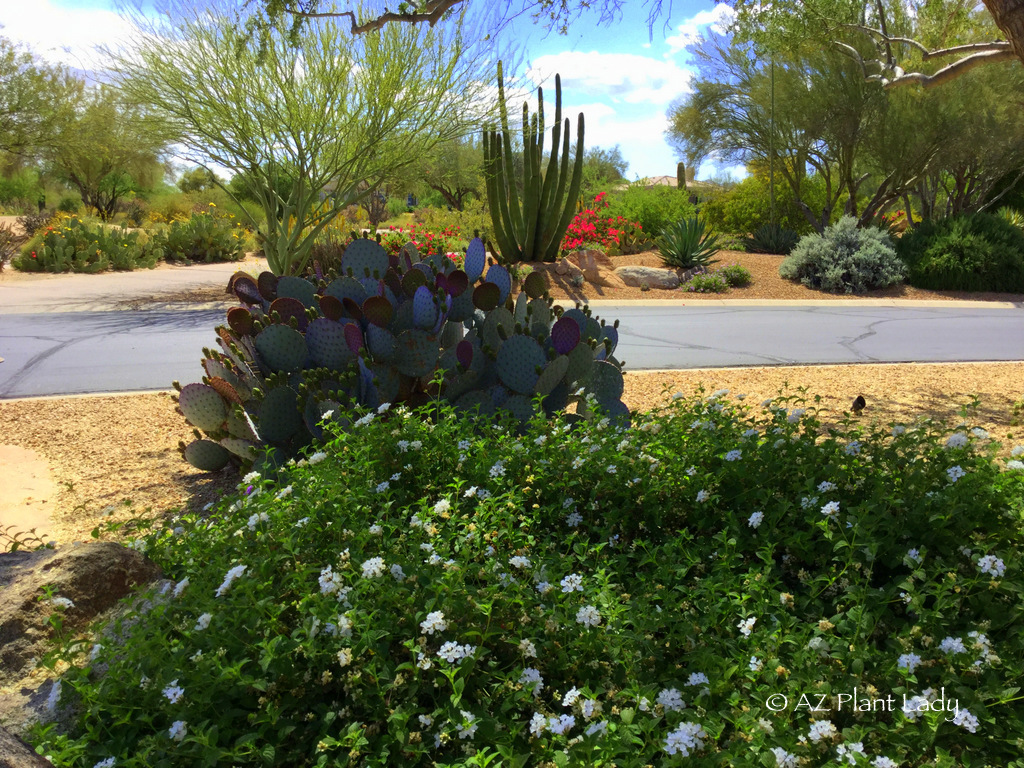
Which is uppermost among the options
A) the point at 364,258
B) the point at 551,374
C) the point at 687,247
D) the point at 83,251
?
the point at 83,251

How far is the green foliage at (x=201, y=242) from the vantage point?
1041 inches

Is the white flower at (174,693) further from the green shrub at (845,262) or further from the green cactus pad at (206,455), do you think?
the green shrub at (845,262)

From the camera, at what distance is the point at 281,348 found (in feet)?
16.4

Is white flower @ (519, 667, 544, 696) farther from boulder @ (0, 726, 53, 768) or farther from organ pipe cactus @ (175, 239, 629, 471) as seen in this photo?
organ pipe cactus @ (175, 239, 629, 471)

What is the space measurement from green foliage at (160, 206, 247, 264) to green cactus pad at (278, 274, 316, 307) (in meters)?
22.0

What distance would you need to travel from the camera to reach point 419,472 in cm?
359

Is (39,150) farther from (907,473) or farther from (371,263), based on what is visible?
(907,473)

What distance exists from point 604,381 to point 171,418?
3995 millimetres

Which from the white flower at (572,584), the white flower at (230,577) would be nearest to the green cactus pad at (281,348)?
the white flower at (230,577)

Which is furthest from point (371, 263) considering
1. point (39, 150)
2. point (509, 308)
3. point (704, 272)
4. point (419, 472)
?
point (39, 150)

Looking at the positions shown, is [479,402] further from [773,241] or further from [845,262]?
[773,241]

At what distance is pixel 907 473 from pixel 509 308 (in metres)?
3.03

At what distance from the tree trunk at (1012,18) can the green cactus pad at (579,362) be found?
3.49 meters

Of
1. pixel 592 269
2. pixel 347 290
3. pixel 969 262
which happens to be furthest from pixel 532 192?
pixel 347 290
